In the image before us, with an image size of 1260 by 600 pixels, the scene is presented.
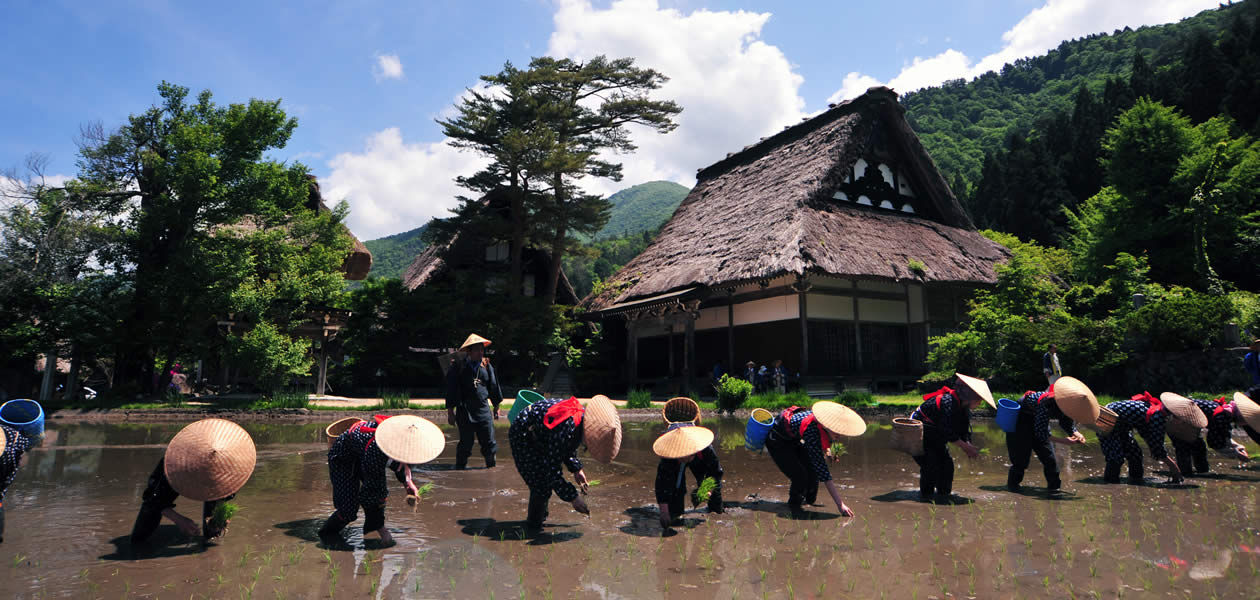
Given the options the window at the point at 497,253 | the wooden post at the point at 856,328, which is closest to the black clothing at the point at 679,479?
the wooden post at the point at 856,328

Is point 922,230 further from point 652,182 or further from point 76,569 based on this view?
point 652,182

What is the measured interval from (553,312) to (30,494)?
15587 millimetres

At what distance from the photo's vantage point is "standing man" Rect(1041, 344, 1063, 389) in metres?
12.7

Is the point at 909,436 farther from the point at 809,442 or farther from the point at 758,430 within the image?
the point at 758,430

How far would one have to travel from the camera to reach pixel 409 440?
409 centimetres

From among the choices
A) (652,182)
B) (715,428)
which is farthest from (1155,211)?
(652,182)

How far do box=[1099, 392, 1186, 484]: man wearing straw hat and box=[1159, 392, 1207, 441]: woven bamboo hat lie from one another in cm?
2

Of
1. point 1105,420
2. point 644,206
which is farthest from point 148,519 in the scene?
point 644,206

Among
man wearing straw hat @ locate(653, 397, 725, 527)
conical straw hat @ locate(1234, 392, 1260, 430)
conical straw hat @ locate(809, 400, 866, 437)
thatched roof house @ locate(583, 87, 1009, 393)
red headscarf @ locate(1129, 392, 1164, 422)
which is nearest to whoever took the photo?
man wearing straw hat @ locate(653, 397, 725, 527)

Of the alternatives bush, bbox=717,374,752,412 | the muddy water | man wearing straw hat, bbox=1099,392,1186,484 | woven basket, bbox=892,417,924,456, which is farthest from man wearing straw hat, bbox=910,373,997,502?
bush, bbox=717,374,752,412

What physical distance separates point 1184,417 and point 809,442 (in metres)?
3.96

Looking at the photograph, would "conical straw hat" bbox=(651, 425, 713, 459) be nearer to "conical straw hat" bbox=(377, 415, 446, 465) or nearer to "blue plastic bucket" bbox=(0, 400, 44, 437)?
"conical straw hat" bbox=(377, 415, 446, 465)

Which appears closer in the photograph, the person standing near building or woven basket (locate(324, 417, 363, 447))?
woven basket (locate(324, 417, 363, 447))

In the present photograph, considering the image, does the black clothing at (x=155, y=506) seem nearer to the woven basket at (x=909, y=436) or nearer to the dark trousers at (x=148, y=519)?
the dark trousers at (x=148, y=519)
